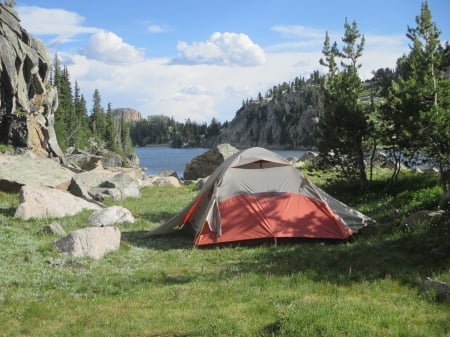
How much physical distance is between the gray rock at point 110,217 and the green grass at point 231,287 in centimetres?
208

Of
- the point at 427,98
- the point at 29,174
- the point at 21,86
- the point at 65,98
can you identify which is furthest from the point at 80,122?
the point at 427,98

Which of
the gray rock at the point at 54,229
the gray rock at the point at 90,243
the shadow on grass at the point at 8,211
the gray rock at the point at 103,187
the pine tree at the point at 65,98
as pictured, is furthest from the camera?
the pine tree at the point at 65,98

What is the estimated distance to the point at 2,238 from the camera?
15.2 meters

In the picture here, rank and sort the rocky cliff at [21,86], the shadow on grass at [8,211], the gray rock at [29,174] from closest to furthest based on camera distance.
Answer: the shadow on grass at [8,211]
the gray rock at [29,174]
the rocky cliff at [21,86]

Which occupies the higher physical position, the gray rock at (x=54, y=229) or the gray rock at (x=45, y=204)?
the gray rock at (x=45, y=204)

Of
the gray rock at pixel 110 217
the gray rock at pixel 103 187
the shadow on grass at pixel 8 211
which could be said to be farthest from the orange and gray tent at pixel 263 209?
the gray rock at pixel 103 187

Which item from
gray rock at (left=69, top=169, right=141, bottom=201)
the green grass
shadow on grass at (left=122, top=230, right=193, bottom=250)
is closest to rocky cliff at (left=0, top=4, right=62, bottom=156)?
gray rock at (left=69, top=169, right=141, bottom=201)

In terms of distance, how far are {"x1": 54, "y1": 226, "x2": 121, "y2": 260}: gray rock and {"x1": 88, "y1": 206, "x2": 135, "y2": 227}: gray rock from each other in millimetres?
4213

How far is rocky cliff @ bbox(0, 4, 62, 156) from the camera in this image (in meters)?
42.9

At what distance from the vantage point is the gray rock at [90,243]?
13.7 metres

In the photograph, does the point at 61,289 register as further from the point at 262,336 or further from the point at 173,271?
the point at 262,336

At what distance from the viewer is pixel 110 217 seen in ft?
62.8

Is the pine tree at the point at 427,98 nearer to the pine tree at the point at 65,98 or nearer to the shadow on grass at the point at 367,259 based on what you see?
the shadow on grass at the point at 367,259

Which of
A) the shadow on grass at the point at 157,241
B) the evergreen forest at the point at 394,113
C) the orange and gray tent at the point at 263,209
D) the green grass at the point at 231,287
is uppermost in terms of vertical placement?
the evergreen forest at the point at 394,113
